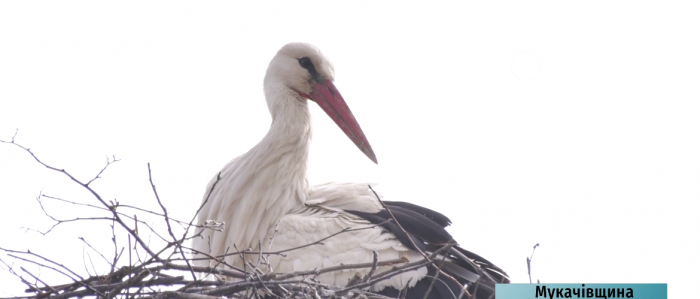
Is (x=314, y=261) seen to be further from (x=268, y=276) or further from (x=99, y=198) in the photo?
(x=99, y=198)

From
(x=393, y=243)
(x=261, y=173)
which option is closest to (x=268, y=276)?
(x=393, y=243)

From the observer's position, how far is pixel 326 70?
13.8ft

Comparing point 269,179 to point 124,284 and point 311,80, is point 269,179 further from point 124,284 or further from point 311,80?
point 124,284

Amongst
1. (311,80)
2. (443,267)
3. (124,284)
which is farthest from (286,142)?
(124,284)

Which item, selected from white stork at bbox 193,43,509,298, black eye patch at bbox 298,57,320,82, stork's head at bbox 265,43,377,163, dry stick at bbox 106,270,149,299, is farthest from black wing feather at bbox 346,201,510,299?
dry stick at bbox 106,270,149,299

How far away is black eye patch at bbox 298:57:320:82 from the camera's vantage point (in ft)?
13.8

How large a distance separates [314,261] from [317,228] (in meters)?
0.18

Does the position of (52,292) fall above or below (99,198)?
below

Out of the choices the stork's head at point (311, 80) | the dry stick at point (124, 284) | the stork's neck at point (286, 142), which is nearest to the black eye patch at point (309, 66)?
the stork's head at point (311, 80)

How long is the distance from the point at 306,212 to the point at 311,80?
0.70 meters

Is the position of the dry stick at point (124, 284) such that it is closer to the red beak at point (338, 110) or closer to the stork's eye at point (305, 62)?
the red beak at point (338, 110)

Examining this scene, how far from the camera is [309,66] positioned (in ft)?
13.8

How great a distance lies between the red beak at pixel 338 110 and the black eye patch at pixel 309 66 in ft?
0.13

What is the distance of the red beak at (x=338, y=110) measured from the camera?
412 centimetres
